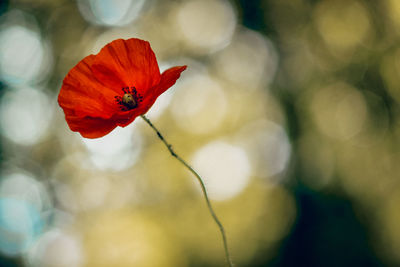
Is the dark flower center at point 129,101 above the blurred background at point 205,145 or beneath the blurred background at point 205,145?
above

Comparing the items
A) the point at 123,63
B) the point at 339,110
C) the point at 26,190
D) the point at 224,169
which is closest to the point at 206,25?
the point at 224,169

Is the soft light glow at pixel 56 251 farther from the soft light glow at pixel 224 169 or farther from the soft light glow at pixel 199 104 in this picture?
the soft light glow at pixel 199 104

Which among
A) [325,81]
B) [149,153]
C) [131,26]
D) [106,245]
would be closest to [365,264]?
[325,81]

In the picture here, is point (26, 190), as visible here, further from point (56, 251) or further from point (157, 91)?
point (157, 91)

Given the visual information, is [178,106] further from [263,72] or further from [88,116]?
[88,116]

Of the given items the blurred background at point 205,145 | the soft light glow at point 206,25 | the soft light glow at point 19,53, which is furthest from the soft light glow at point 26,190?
the soft light glow at point 206,25
